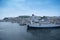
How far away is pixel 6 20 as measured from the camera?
2.08 m

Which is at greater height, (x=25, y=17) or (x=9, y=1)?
(x=9, y=1)

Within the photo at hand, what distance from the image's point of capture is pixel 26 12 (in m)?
2.05

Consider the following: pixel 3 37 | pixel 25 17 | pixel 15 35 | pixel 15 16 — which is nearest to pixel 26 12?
pixel 25 17

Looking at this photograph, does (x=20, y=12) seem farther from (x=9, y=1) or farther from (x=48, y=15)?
(x=48, y=15)

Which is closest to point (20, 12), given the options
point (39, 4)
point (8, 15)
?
point (8, 15)

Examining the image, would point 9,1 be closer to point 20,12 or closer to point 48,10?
point 20,12

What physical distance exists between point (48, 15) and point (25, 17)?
56 cm

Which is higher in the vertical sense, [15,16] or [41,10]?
[41,10]

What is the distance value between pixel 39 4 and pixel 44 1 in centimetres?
14

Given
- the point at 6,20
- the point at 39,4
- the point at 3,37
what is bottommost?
the point at 3,37

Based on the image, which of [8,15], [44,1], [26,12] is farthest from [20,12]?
[44,1]

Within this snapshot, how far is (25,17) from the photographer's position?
2072 millimetres

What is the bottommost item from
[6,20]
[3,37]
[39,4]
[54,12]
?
[3,37]

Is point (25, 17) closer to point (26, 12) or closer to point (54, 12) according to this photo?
point (26, 12)
